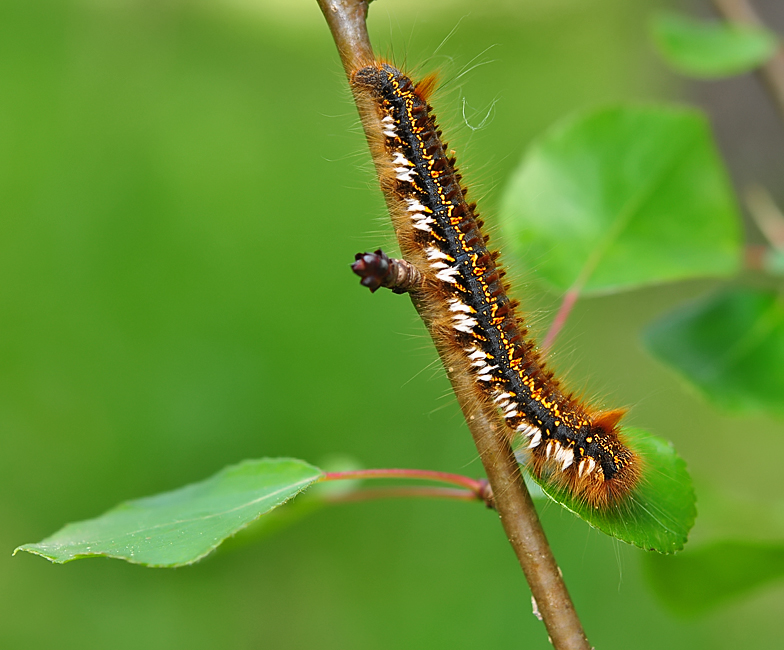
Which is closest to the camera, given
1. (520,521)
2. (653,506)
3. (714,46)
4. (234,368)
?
(520,521)

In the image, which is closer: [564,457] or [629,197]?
[564,457]

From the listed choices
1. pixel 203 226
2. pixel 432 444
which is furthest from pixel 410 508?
pixel 203 226

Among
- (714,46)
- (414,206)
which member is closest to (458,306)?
(414,206)

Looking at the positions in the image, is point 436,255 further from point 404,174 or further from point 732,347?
point 732,347

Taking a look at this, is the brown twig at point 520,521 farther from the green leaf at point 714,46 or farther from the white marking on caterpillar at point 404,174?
the green leaf at point 714,46

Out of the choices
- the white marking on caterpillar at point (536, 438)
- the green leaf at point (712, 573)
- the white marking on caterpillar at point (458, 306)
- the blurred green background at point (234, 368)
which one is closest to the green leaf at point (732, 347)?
the green leaf at point (712, 573)

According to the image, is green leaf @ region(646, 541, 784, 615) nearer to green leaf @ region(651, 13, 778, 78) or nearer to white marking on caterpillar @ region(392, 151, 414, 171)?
white marking on caterpillar @ region(392, 151, 414, 171)

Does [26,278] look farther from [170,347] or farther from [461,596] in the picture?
[461,596]
